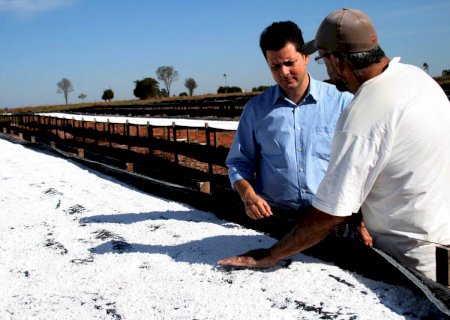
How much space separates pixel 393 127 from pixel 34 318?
158 cm

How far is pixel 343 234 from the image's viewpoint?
2.55 metres

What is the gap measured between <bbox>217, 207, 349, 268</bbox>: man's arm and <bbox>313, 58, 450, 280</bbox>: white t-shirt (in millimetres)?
71

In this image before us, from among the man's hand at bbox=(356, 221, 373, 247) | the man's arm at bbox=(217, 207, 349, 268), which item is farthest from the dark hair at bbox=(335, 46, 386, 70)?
the man's hand at bbox=(356, 221, 373, 247)

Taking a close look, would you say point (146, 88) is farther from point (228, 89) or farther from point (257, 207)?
point (257, 207)

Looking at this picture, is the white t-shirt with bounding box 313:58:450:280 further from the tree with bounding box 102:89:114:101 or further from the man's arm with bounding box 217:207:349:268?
the tree with bounding box 102:89:114:101

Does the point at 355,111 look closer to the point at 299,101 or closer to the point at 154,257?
the point at 299,101

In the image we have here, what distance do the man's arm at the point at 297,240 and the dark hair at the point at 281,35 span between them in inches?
44.2

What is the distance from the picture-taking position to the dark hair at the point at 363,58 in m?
1.81

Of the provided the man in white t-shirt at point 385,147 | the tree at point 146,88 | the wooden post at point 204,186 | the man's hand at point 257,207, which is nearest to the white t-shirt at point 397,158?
the man in white t-shirt at point 385,147

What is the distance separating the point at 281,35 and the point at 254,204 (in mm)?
919

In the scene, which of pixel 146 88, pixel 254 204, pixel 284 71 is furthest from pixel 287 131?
pixel 146 88

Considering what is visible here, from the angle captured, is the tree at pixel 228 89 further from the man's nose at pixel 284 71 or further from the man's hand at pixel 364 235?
the man's hand at pixel 364 235

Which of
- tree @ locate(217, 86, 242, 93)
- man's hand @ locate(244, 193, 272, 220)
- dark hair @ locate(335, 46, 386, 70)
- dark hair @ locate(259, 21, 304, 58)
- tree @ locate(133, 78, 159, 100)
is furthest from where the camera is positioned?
tree @ locate(133, 78, 159, 100)

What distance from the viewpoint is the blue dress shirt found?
9.21 feet
